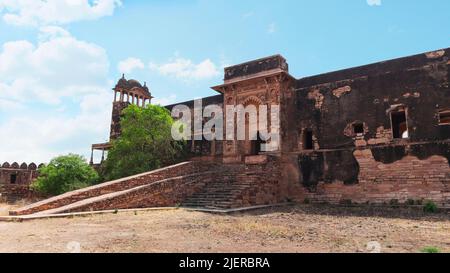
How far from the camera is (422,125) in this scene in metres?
11.7

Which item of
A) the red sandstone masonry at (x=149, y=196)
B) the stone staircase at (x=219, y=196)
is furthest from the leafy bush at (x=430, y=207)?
the red sandstone masonry at (x=149, y=196)

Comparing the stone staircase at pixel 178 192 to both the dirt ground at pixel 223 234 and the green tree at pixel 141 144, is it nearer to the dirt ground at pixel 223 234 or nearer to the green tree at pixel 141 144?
the dirt ground at pixel 223 234

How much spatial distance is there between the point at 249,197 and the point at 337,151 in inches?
170

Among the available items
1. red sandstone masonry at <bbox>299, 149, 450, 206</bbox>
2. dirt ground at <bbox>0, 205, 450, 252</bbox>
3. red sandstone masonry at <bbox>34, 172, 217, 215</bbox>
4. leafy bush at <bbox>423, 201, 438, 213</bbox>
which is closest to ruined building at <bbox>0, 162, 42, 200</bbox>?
red sandstone masonry at <bbox>34, 172, 217, 215</bbox>

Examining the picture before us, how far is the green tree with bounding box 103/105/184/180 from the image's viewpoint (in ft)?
50.6

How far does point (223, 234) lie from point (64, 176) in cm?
1187

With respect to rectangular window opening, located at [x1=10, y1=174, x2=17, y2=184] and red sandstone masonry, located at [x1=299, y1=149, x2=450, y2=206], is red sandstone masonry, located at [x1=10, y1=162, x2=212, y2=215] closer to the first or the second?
red sandstone masonry, located at [x1=299, y1=149, x2=450, y2=206]

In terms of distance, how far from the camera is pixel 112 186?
11266mm

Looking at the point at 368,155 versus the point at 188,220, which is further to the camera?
the point at 368,155

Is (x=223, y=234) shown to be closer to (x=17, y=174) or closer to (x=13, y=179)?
(x=17, y=174)

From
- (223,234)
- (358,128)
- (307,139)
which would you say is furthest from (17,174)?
(358,128)

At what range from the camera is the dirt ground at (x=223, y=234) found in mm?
5020

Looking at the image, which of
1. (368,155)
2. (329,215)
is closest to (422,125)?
(368,155)

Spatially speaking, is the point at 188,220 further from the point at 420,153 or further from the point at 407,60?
the point at 407,60
